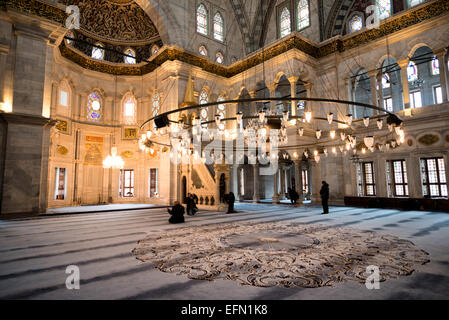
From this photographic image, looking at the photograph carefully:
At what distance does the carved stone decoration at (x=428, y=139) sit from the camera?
10.8m

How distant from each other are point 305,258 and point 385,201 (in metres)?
9.89

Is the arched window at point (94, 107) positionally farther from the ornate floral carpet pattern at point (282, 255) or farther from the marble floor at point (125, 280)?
the ornate floral carpet pattern at point (282, 255)

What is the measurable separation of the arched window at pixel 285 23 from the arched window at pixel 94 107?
12.5m

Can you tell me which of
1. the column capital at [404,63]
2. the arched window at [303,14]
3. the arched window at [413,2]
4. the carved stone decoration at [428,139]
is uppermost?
the arched window at [303,14]

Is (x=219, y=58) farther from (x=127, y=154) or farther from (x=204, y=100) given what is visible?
(x=127, y=154)

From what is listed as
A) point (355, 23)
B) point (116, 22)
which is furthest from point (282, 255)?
point (116, 22)

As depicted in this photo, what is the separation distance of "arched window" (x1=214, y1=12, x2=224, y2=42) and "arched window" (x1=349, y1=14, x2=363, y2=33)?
8054 mm

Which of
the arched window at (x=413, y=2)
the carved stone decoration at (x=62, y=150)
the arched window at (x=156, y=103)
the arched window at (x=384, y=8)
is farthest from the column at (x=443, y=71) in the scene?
the carved stone decoration at (x=62, y=150)

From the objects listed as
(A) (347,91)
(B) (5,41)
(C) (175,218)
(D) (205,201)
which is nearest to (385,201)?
(A) (347,91)

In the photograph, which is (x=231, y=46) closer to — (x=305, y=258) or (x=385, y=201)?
(x=385, y=201)

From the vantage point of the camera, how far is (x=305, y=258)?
3.88m

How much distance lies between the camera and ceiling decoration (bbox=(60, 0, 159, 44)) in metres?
15.6

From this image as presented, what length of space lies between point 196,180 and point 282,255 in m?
8.83
